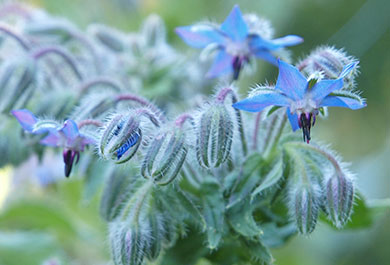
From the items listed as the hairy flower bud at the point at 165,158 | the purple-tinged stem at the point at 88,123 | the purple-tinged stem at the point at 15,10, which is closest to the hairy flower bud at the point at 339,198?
the hairy flower bud at the point at 165,158

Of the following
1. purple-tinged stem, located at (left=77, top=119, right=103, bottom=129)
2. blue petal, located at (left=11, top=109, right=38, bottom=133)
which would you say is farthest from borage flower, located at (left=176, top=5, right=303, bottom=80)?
blue petal, located at (left=11, top=109, right=38, bottom=133)

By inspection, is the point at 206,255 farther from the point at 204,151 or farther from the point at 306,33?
the point at 306,33

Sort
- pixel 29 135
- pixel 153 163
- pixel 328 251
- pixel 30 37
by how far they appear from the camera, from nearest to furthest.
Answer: pixel 153 163 → pixel 29 135 → pixel 30 37 → pixel 328 251

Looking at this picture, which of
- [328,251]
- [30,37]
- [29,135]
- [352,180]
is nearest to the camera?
[352,180]

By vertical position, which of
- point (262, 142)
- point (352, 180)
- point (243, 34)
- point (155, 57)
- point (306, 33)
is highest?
point (306, 33)

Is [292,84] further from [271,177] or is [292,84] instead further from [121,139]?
[121,139]

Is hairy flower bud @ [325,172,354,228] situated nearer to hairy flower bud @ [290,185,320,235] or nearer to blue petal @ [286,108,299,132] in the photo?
hairy flower bud @ [290,185,320,235]

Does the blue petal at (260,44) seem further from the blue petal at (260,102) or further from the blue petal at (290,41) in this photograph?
the blue petal at (260,102)

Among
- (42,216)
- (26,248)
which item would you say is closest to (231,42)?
(42,216)

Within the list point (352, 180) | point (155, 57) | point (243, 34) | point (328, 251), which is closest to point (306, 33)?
point (328, 251)
